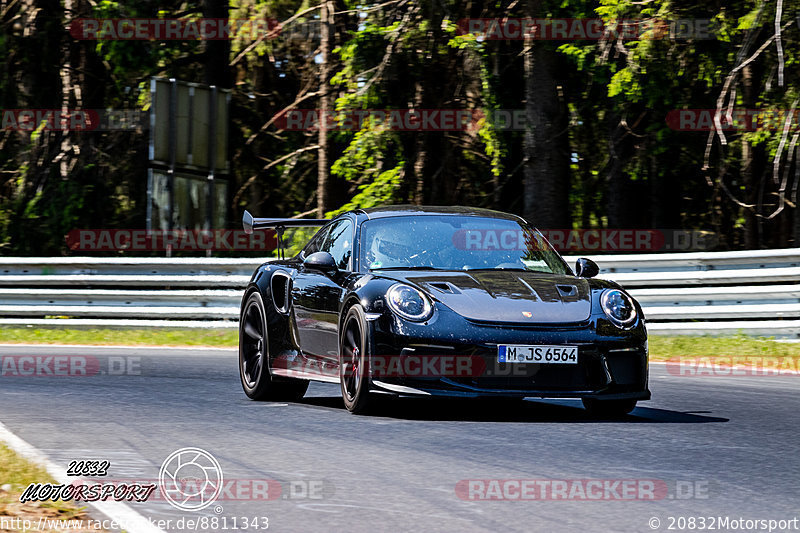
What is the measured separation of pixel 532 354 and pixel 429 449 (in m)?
1.15

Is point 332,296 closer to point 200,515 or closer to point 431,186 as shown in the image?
point 200,515

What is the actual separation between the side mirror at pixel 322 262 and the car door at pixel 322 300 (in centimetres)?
→ 15

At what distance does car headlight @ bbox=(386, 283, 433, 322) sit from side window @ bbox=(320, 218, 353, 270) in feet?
3.23

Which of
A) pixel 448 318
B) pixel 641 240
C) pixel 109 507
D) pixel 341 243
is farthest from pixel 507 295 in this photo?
pixel 641 240

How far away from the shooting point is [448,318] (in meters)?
7.88

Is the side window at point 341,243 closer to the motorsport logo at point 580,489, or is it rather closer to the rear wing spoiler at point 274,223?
the rear wing spoiler at point 274,223

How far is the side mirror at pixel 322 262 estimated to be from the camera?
871 cm

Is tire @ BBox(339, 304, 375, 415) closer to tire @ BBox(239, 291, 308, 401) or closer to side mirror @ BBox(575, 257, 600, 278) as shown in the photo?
tire @ BBox(239, 291, 308, 401)

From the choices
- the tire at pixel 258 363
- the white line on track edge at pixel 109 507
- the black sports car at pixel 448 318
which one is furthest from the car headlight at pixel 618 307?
the white line on track edge at pixel 109 507

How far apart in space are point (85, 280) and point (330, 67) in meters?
6.18

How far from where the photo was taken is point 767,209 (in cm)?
2230

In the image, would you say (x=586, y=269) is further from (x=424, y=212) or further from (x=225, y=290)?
(x=225, y=290)

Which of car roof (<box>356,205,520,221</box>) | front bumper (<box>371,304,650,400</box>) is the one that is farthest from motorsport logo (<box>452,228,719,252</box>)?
front bumper (<box>371,304,650,400</box>)

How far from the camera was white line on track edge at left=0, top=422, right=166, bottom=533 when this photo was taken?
16.3 ft
